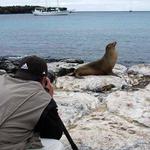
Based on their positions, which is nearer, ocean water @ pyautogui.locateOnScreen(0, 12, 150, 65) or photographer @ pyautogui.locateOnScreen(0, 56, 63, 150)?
photographer @ pyautogui.locateOnScreen(0, 56, 63, 150)

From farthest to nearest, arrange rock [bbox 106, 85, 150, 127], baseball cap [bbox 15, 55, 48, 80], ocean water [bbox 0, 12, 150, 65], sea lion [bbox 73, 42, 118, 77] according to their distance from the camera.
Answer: ocean water [bbox 0, 12, 150, 65] < sea lion [bbox 73, 42, 118, 77] < rock [bbox 106, 85, 150, 127] < baseball cap [bbox 15, 55, 48, 80]

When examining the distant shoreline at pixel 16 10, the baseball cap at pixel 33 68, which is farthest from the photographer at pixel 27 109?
the distant shoreline at pixel 16 10

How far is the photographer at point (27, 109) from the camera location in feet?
13.1

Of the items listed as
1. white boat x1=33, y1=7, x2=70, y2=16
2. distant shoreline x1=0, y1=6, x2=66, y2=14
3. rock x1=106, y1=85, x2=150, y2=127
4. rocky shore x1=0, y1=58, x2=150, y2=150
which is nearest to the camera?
rocky shore x1=0, y1=58, x2=150, y2=150

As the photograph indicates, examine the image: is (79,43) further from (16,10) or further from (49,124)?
(16,10)

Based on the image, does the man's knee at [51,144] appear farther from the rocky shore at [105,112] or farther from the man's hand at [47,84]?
the rocky shore at [105,112]

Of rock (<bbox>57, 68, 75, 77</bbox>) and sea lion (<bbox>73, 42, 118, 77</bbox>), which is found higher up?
sea lion (<bbox>73, 42, 118, 77</bbox>)

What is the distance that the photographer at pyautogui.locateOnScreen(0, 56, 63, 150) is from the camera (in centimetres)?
400

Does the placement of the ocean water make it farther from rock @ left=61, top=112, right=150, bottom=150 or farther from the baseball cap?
the baseball cap

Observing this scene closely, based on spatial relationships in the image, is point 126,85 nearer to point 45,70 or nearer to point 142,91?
point 142,91

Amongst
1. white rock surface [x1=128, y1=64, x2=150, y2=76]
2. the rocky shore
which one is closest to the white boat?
white rock surface [x1=128, y1=64, x2=150, y2=76]

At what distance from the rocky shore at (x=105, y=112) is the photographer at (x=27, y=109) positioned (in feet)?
4.62

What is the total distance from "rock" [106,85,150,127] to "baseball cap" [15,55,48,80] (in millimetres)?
2702

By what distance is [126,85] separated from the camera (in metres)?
9.51
